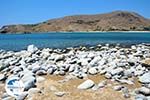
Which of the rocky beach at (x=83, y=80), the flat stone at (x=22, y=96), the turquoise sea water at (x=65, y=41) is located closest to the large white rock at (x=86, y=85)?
the rocky beach at (x=83, y=80)

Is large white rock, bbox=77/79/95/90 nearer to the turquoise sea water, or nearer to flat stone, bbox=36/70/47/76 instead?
flat stone, bbox=36/70/47/76

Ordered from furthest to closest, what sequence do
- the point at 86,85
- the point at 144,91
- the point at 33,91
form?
the point at 86,85 < the point at 33,91 < the point at 144,91

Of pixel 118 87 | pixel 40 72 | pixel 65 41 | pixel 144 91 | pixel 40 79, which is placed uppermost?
pixel 40 72

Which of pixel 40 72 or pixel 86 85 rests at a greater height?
pixel 40 72

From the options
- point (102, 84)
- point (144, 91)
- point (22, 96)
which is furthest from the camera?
point (102, 84)

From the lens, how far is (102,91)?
48.6 ft

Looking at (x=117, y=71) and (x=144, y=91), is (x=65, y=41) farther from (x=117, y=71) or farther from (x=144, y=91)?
(x=144, y=91)

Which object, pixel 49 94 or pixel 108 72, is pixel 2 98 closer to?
pixel 49 94

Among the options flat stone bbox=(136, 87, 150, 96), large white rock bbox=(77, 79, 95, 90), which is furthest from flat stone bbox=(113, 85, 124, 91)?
large white rock bbox=(77, 79, 95, 90)

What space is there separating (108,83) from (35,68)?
4.87 meters

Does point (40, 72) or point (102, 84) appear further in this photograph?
point (40, 72)

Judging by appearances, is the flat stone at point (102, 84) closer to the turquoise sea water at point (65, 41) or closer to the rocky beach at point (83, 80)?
the rocky beach at point (83, 80)

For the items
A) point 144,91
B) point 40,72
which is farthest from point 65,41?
point 144,91

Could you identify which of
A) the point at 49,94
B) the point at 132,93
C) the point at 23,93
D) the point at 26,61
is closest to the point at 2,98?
the point at 23,93
